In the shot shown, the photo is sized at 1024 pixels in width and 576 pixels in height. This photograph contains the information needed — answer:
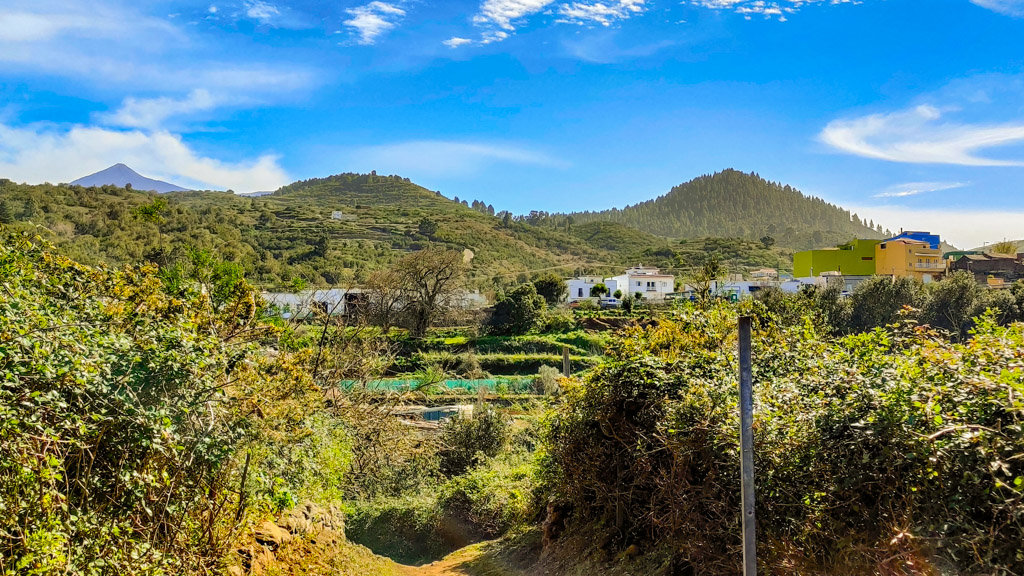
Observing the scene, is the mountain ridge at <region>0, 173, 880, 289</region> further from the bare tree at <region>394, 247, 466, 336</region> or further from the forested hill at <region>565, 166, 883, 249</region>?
the forested hill at <region>565, 166, 883, 249</region>

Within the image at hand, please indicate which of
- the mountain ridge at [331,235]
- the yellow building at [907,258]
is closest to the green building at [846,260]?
the yellow building at [907,258]

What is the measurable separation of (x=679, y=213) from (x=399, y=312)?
147379mm

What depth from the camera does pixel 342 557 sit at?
601 centimetres

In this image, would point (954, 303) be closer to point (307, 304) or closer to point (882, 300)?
point (882, 300)

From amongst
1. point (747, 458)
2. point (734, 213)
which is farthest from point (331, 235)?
point (734, 213)

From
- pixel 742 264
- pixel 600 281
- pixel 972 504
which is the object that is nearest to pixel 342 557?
pixel 972 504

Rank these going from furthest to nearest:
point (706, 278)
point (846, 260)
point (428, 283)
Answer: point (846, 260), point (428, 283), point (706, 278)

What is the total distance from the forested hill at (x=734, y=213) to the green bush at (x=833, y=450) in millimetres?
150524

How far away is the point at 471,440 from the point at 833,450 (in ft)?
37.0

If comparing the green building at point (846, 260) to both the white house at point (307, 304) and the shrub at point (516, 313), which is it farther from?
the white house at point (307, 304)

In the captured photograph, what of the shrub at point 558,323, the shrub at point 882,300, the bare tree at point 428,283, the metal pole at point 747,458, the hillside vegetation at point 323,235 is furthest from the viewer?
the shrub at point 558,323

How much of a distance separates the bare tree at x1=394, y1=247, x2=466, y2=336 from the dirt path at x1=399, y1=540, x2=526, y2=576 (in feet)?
90.1

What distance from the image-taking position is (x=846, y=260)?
51.2 metres

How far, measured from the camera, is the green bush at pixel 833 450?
8.18ft
